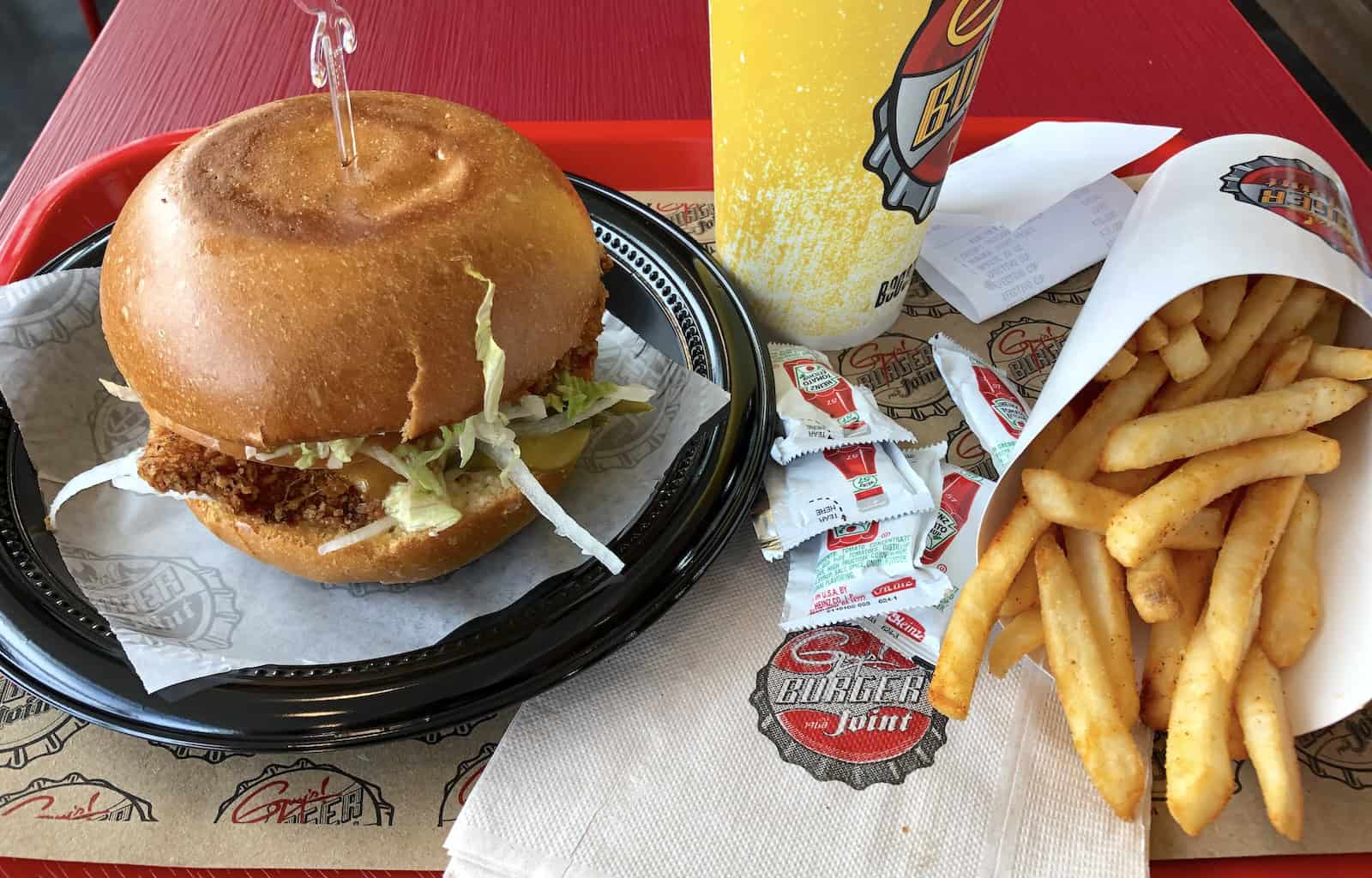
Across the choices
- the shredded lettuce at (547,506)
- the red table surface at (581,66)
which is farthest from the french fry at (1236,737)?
the red table surface at (581,66)

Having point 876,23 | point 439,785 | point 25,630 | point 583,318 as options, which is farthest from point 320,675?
point 876,23

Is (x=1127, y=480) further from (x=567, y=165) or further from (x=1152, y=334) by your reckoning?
(x=567, y=165)

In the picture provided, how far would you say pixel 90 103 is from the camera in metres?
2.01

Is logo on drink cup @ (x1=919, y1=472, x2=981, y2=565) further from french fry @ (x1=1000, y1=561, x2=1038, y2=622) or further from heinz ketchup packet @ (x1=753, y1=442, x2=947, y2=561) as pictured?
french fry @ (x1=1000, y1=561, x2=1038, y2=622)

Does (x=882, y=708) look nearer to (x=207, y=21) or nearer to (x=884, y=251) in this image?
(x=884, y=251)

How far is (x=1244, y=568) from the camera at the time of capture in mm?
1000

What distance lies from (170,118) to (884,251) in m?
1.58

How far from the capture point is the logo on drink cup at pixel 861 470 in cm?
126

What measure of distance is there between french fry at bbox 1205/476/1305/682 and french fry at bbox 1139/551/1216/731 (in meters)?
0.02

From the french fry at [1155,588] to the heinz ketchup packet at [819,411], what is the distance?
1.24 feet

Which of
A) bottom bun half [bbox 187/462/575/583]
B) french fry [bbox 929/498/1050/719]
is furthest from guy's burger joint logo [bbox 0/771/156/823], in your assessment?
french fry [bbox 929/498/1050/719]

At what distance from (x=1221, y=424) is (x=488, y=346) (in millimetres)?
824

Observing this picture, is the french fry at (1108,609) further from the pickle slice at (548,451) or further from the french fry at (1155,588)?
the pickle slice at (548,451)

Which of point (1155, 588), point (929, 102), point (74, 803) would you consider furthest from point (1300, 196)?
point (74, 803)
